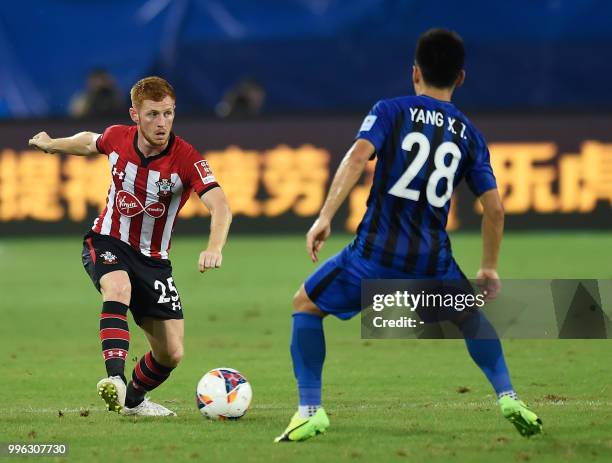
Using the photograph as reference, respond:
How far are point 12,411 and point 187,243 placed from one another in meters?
12.0

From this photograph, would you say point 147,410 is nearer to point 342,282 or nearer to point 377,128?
point 342,282

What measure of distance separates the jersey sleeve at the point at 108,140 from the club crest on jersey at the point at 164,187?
38 cm

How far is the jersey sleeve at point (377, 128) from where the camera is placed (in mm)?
6457

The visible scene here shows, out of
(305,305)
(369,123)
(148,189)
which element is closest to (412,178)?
(369,123)

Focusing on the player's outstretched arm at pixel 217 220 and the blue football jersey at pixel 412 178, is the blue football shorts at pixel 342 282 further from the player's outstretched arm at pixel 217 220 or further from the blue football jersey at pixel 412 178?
the player's outstretched arm at pixel 217 220

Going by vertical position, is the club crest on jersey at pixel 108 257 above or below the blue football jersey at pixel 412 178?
below

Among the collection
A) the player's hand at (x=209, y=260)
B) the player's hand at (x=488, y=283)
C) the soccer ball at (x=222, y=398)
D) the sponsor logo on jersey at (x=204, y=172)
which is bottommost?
the soccer ball at (x=222, y=398)

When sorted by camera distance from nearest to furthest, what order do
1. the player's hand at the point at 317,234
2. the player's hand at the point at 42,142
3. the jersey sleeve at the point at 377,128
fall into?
the player's hand at the point at 317,234 < the jersey sleeve at the point at 377,128 < the player's hand at the point at 42,142

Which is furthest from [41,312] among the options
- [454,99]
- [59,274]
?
[454,99]

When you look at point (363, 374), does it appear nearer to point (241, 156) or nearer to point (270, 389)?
point (270, 389)

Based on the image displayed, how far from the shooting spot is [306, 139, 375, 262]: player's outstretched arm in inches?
247

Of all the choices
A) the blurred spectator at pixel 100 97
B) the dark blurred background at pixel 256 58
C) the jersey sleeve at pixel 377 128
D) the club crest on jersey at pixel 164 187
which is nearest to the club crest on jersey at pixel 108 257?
the club crest on jersey at pixel 164 187

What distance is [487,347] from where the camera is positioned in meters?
6.65

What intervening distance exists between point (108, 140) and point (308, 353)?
2.06 metres
